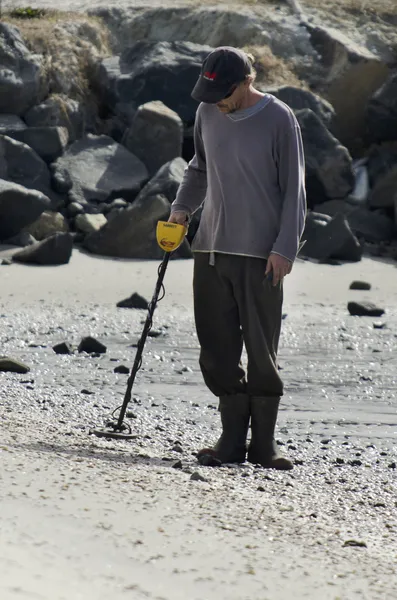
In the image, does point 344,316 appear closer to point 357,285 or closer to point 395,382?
point 357,285

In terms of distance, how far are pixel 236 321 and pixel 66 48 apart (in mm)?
13086

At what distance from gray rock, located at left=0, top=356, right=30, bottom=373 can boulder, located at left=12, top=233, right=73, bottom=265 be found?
14.8ft

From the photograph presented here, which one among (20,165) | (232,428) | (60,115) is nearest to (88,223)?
(20,165)

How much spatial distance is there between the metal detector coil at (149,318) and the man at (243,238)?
180 mm

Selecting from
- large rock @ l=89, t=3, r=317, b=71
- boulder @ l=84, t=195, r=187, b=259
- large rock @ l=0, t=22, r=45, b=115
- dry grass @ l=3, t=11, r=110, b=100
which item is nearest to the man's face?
boulder @ l=84, t=195, r=187, b=259

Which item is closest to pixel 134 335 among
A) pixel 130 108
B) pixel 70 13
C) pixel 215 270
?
pixel 215 270

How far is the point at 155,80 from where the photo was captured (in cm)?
1639

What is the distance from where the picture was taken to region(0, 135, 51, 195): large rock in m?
14.0

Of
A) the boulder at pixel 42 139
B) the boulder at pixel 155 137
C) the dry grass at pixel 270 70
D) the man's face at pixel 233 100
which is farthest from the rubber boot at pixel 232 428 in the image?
the dry grass at pixel 270 70

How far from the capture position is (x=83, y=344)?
809cm

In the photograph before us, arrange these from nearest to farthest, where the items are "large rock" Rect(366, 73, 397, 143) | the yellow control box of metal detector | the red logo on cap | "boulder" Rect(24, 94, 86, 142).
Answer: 1. the red logo on cap
2. the yellow control box of metal detector
3. "boulder" Rect(24, 94, 86, 142)
4. "large rock" Rect(366, 73, 397, 143)

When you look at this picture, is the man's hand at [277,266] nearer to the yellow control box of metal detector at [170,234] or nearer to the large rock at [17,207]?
the yellow control box of metal detector at [170,234]

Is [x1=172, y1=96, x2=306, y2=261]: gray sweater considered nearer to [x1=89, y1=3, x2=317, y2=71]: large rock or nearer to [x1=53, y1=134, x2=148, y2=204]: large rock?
[x1=53, y1=134, x2=148, y2=204]: large rock

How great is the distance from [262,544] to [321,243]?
1002 centimetres
